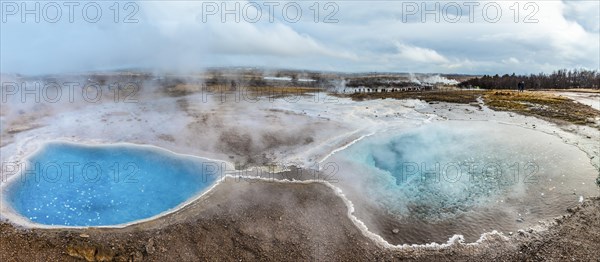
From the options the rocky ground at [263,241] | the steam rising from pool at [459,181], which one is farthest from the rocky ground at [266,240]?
the steam rising from pool at [459,181]

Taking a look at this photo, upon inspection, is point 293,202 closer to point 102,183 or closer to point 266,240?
point 266,240

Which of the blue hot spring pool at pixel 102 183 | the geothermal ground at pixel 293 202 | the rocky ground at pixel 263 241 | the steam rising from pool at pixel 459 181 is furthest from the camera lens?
the blue hot spring pool at pixel 102 183

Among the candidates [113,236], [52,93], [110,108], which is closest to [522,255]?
[113,236]

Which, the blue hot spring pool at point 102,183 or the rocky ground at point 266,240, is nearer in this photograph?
the rocky ground at point 266,240

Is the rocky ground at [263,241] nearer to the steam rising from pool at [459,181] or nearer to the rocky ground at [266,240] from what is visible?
the rocky ground at [266,240]

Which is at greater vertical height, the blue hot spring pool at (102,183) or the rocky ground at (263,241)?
the blue hot spring pool at (102,183)

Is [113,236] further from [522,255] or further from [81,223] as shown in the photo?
[522,255]
